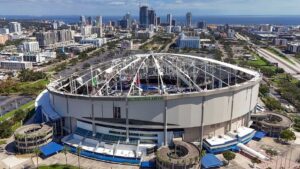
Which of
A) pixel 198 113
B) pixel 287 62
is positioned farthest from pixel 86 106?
pixel 287 62

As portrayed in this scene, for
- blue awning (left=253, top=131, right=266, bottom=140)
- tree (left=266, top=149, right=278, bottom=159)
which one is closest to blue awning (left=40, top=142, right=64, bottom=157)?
tree (left=266, top=149, right=278, bottom=159)

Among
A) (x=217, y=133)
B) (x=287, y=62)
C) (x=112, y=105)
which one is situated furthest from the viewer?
(x=287, y=62)

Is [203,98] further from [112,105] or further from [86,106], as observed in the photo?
[86,106]

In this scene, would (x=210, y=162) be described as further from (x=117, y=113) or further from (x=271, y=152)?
(x=117, y=113)

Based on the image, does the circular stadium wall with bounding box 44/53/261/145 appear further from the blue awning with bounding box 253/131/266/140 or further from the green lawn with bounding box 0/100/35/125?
the green lawn with bounding box 0/100/35/125

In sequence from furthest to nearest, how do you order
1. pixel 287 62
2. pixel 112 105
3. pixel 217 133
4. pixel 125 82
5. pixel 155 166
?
pixel 287 62, pixel 125 82, pixel 217 133, pixel 112 105, pixel 155 166

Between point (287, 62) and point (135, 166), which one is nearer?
point (135, 166)

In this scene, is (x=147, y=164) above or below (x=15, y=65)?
below

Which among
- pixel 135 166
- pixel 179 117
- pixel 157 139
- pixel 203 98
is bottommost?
pixel 135 166

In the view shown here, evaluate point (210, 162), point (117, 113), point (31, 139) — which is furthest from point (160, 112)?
point (31, 139)
